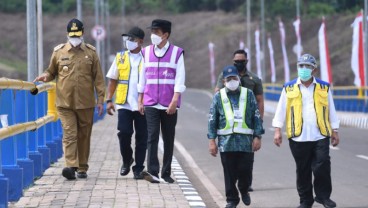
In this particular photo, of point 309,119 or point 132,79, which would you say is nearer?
point 309,119

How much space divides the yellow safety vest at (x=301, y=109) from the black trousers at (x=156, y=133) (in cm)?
213

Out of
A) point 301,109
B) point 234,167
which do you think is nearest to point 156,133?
point 234,167

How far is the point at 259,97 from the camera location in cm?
1402

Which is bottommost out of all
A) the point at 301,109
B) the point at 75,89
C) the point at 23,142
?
the point at 23,142

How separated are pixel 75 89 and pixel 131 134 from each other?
0.97 m

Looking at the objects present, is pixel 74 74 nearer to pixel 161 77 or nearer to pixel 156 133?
pixel 161 77

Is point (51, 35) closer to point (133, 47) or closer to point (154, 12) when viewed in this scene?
point (154, 12)

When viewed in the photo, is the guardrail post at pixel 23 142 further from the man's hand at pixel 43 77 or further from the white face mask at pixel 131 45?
the white face mask at pixel 131 45

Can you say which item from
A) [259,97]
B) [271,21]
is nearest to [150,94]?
[259,97]

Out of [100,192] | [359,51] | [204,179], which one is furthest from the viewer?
[359,51]

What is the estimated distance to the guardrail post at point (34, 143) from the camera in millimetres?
14094

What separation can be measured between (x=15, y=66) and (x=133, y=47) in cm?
8500

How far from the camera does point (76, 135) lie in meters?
13.9

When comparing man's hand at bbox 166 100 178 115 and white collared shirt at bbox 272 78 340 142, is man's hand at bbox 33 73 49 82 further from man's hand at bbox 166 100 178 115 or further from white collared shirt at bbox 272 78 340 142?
white collared shirt at bbox 272 78 340 142
